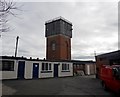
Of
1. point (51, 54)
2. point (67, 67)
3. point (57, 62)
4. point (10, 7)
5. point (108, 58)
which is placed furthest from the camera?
point (51, 54)

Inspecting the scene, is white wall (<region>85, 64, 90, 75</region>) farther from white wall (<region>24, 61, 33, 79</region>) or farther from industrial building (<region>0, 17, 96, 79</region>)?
white wall (<region>24, 61, 33, 79</region>)

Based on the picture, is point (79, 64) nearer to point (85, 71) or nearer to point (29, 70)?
point (85, 71)

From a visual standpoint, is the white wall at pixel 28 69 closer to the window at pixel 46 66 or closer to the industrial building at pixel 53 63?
the industrial building at pixel 53 63

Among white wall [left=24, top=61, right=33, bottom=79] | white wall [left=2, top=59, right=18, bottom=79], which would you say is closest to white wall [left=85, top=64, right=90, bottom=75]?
white wall [left=24, top=61, right=33, bottom=79]

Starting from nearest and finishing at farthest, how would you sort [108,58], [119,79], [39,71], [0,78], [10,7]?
[10,7] → [119,79] → [0,78] → [108,58] → [39,71]

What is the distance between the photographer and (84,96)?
10102 mm

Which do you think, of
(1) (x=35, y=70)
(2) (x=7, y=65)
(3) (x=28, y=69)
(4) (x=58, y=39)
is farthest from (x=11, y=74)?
(4) (x=58, y=39)

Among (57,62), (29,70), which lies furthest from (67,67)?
(29,70)

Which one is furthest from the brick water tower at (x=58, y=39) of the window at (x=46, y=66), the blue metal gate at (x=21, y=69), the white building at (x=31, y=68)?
the blue metal gate at (x=21, y=69)

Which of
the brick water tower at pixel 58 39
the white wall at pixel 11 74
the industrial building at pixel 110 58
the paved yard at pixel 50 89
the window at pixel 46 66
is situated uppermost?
the brick water tower at pixel 58 39

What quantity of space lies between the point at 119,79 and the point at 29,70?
48.6ft

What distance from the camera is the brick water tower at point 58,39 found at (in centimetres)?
3856

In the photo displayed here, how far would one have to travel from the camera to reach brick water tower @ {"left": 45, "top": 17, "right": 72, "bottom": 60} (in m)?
38.6

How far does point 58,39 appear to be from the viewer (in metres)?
38.8
